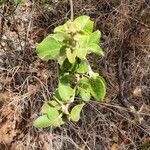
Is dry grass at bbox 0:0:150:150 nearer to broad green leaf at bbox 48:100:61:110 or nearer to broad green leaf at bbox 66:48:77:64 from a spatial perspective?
broad green leaf at bbox 48:100:61:110

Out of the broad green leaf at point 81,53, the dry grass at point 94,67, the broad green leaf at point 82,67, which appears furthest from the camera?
the dry grass at point 94,67

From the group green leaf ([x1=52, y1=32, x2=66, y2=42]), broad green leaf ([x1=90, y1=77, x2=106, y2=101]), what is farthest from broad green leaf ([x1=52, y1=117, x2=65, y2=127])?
green leaf ([x1=52, y1=32, x2=66, y2=42])

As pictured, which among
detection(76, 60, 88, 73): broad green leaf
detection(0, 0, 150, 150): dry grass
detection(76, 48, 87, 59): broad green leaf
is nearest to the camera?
detection(76, 48, 87, 59): broad green leaf

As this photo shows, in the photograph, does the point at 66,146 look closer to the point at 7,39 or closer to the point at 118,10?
the point at 7,39

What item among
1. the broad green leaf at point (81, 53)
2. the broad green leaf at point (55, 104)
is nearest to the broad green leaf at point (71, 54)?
the broad green leaf at point (81, 53)

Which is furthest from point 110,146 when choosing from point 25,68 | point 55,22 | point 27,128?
point 55,22

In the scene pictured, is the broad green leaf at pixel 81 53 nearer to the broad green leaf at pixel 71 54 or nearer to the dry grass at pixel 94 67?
the broad green leaf at pixel 71 54

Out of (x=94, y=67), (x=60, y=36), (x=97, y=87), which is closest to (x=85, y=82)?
(x=97, y=87)
